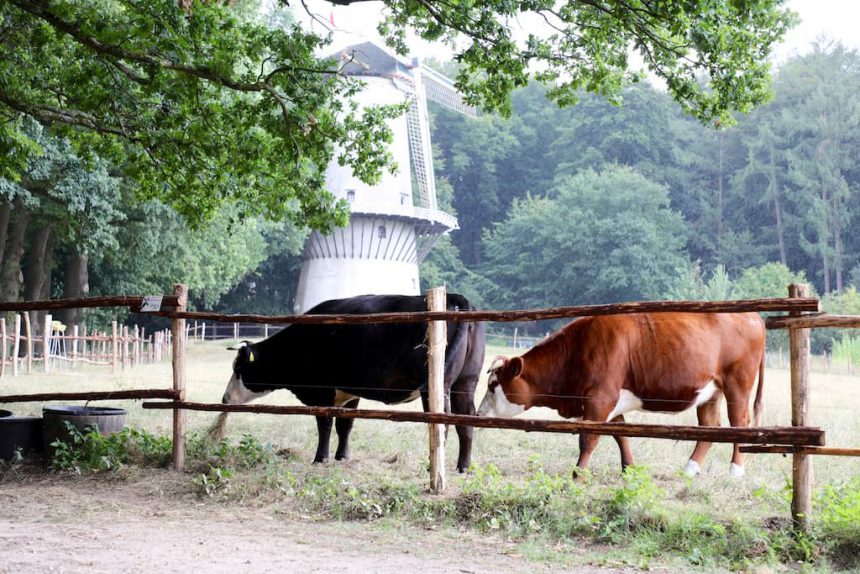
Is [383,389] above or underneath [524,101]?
underneath

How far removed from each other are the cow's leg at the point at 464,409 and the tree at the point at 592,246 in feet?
151

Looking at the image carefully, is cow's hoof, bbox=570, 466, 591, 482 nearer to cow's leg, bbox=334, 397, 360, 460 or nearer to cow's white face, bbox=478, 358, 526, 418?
cow's white face, bbox=478, 358, 526, 418

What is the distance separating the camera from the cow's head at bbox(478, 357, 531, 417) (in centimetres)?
817

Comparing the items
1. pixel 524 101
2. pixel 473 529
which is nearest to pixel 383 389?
pixel 473 529

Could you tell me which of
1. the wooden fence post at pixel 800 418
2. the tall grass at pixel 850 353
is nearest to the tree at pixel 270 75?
the wooden fence post at pixel 800 418

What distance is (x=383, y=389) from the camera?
880 centimetres

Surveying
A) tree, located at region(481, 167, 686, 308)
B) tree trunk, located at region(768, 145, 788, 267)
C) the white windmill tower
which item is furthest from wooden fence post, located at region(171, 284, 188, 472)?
tree trunk, located at region(768, 145, 788, 267)

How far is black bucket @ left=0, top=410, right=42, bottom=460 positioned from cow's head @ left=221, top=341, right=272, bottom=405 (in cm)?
194

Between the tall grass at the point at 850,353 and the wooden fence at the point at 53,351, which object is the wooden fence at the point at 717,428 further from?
the tall grass at the point at 850,353

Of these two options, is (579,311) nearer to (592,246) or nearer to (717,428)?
(717,428)

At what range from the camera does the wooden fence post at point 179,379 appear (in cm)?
830

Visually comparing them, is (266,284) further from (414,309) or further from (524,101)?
(414,309)

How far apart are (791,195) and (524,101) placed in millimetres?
28644

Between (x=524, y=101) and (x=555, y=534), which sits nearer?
(x=555, y=534)
